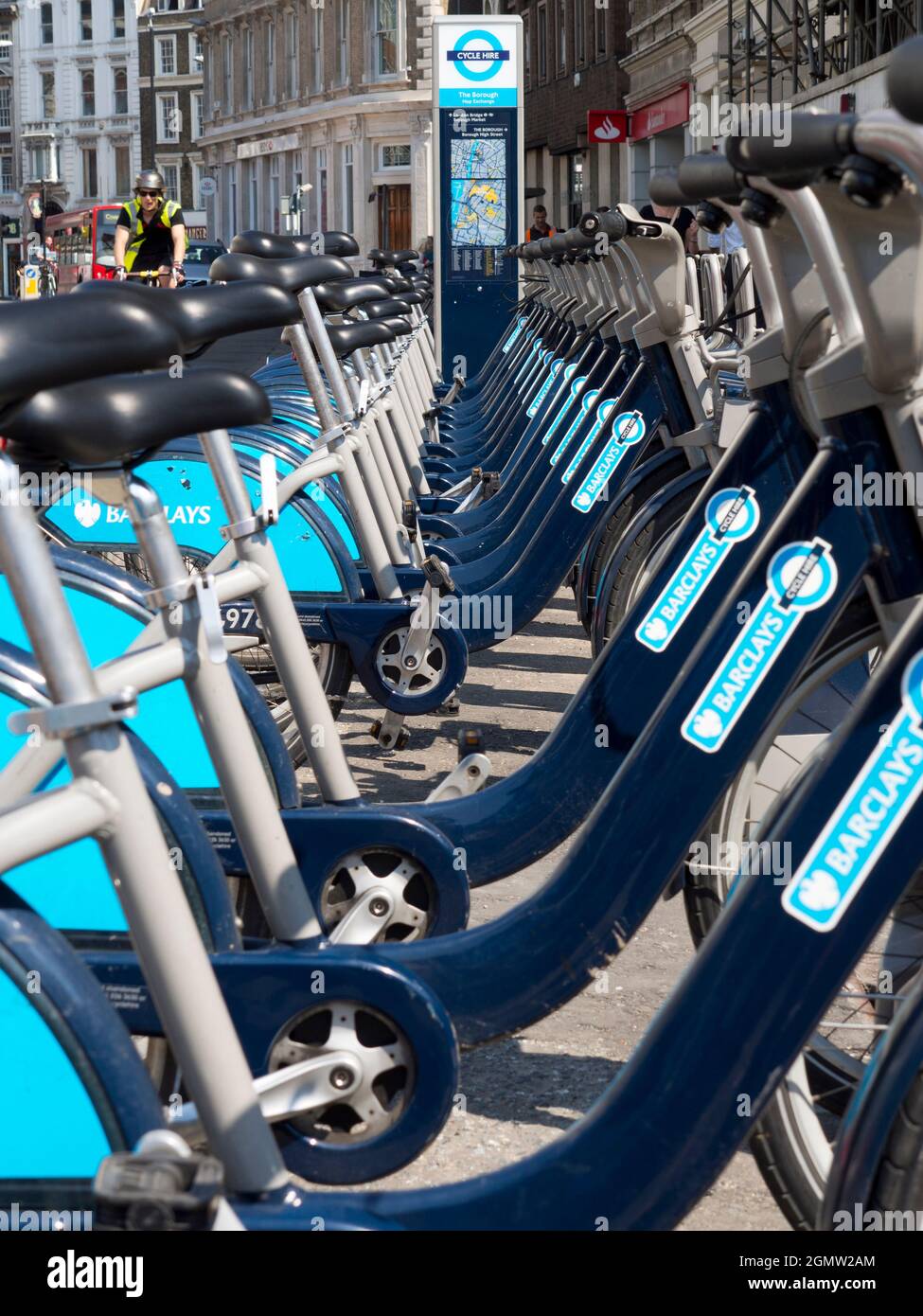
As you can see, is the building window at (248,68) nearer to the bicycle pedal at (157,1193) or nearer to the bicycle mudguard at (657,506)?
the bicycle mudguard at (657,506)

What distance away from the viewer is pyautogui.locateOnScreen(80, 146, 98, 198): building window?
307ft

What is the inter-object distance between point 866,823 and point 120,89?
316 feet

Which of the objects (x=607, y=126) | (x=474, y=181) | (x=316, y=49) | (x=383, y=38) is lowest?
(x=474, y=181)

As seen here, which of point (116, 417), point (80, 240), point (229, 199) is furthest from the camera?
point (229, 199)

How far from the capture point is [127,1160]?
1702 millimetres

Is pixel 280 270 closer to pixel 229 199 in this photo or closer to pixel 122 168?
pixel 229 199

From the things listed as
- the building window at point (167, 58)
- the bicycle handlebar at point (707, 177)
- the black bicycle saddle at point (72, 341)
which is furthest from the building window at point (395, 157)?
the black bicycle saddle at point (72, 341)

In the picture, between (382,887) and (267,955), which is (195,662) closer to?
(267,955)

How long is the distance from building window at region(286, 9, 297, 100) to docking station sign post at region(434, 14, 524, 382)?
175 feet

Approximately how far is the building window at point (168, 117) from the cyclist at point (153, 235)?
248 feet

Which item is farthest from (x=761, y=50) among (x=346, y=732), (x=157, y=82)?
(x=157, y=82)

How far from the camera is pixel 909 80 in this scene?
1640 mm

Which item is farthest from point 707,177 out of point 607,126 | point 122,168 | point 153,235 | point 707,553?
point 122,168

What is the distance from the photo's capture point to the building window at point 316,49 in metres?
61.3
